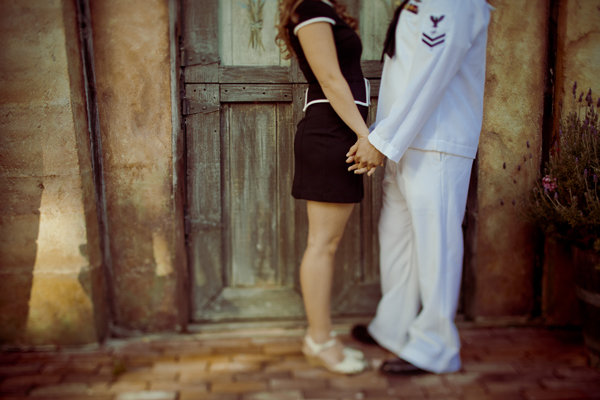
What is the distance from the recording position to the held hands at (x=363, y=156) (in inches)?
71.7

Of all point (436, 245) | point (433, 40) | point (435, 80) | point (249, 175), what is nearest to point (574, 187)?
point (436, 245)

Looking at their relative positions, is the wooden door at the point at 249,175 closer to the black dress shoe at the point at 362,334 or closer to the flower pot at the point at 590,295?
the black dress shoe at the point at 362,334

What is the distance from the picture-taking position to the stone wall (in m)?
2.12

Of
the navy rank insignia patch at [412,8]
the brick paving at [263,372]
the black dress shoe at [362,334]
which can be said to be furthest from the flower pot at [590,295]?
the navy rank insignia patch at [412,8]

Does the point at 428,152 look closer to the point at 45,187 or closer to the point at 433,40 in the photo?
the point at 433,40

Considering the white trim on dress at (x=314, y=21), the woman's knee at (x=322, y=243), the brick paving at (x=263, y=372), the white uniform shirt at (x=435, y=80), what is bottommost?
the brick paving at (x=263, y=372)

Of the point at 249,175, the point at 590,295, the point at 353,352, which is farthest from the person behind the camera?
the point at 249,175

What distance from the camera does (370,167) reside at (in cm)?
185

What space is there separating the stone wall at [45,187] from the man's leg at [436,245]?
5.25 ft

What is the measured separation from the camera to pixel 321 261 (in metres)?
2.03

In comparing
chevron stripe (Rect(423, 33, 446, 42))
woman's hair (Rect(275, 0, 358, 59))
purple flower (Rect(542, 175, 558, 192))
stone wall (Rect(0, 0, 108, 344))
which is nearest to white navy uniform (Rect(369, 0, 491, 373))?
chevron stripe (Rect(423, 33, 446, 42))

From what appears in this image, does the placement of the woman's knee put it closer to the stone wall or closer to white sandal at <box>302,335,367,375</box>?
white sandal at <box>302,335,367,375</box>

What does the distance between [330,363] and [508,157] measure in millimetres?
1454

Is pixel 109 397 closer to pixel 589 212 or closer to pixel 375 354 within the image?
pixel 375 354
